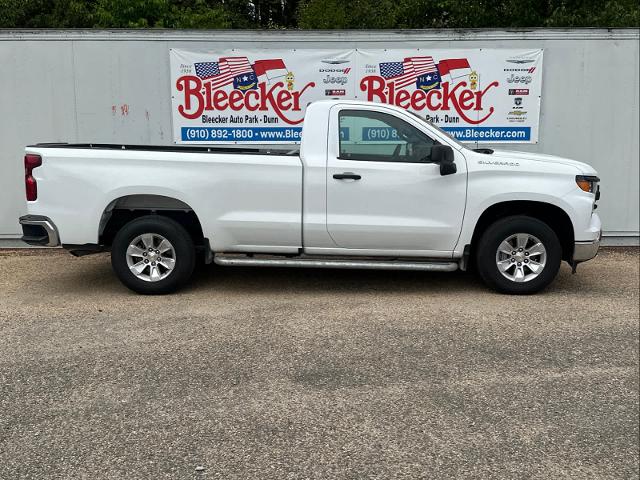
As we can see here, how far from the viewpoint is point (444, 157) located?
19.8ft

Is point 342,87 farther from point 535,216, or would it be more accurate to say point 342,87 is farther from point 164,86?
point 535,216

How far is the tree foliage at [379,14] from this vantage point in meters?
11.5

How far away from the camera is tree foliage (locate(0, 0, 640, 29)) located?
11500mm

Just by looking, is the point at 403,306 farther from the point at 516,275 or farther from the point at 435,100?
the point at 435,100

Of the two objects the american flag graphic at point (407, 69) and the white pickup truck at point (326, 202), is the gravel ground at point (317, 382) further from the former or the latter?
the american flag graphic at point (407, 69)

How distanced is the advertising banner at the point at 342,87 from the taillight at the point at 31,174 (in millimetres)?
2747

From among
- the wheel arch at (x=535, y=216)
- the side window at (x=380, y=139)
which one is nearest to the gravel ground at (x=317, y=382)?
the wheel arch at (x=535, y=216)

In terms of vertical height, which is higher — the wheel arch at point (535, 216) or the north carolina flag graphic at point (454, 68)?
the north carolina flag graphic at point (454, 68)

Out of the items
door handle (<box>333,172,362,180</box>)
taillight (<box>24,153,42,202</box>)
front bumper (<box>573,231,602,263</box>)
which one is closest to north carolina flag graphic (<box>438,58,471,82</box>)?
door handle (<box>333,172,362,180</box>)

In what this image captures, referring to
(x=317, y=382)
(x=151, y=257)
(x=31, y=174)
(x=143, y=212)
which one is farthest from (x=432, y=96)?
(x=317, y=382)

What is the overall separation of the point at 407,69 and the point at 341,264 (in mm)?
3568

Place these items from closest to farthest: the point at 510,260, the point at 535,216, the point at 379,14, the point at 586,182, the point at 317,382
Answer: the point at 317,382 → the point at 586,182 → the point at 510,260 → the point at 535,216 → the point at 379,14

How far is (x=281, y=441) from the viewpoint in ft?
11.5

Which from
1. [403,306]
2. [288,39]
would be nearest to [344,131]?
[403,306]
